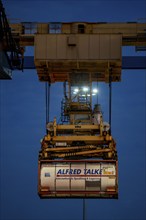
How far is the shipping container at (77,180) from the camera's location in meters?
24.1

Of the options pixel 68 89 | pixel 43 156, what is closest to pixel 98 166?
pixel 43 156

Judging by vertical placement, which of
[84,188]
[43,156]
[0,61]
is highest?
[0,61]

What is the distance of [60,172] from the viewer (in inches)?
952

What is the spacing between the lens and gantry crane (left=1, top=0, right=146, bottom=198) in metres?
24.2

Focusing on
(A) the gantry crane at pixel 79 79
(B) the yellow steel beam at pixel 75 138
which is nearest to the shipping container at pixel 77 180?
(A) the gantry crane at pixel 79 79

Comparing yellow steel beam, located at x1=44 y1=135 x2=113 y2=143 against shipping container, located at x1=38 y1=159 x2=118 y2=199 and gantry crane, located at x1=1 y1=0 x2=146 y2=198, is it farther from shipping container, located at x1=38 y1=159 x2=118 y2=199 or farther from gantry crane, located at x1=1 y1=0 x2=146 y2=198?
shipping container, located at x1=38 y1=159 x2=118 y2=199

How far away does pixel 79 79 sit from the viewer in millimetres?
29625

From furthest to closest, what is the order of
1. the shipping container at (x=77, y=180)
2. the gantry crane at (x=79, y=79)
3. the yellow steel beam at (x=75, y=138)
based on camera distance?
the yellow steel beam at (x=75, y=138)
the gantry crane at (x=79, y=79)
the shipping container at (x=77, y=180)

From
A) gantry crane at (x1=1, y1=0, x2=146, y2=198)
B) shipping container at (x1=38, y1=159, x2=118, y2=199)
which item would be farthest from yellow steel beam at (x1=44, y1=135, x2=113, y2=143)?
A: shipping container at (x1=38, y1=159, x2=118, y2=199)

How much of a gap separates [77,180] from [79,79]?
775cm

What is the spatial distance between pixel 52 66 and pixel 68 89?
1.86 meters

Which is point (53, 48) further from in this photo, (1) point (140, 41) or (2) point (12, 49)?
(1) point (140, 41)

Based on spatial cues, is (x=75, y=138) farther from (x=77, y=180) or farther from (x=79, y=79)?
(x=79, y=79)

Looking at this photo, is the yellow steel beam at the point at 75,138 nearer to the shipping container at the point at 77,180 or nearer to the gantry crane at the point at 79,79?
the gantry crane at the point at 79,79
